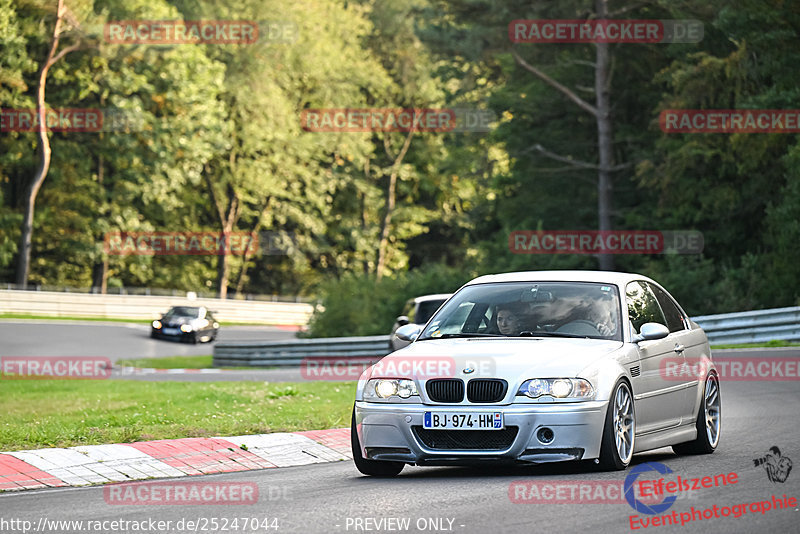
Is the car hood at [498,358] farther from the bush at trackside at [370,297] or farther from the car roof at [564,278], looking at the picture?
the bush at trackside at [370,297]

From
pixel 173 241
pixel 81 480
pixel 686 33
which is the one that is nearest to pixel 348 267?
pixel 173 241

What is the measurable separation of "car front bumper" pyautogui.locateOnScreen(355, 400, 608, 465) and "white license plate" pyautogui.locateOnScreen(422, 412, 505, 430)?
0.03 metres

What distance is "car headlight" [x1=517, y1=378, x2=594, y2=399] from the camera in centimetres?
923

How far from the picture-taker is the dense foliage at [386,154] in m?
34.2

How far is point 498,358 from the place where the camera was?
9.45m

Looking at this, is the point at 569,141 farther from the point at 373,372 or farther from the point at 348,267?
the point at 348,267

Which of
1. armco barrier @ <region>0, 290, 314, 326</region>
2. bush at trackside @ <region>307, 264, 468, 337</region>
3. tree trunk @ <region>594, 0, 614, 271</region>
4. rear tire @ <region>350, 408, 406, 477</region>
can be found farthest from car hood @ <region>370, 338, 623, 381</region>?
armco barrier @ <region>0, 290, 314, 326</region>

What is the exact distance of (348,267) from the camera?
3182 inches

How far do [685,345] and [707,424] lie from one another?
0.70m

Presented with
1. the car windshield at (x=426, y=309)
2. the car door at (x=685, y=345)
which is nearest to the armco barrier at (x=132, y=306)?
the car windshield at (x=426, y=309)

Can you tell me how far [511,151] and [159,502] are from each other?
1375 inches

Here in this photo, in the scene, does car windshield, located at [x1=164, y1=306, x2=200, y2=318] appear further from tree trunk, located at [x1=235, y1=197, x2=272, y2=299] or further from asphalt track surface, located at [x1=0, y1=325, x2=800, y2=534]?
asphalt track surface, located at [x1=0, y1=325, x2=800, y2=534]

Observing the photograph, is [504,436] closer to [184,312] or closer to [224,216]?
[184,312]

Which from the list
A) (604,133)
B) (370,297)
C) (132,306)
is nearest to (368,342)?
(370,297)
